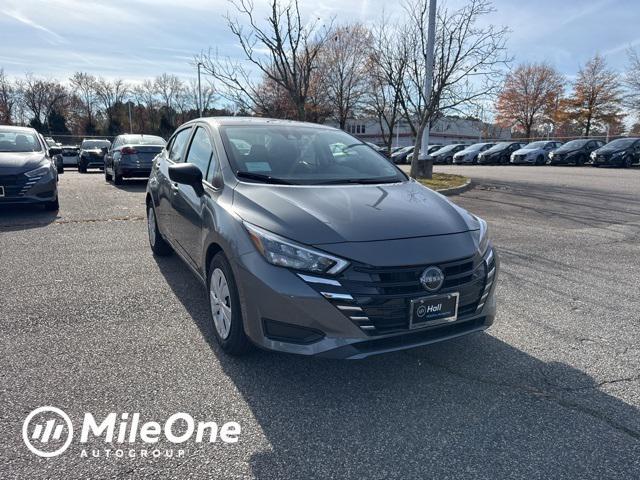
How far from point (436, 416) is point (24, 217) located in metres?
8.44

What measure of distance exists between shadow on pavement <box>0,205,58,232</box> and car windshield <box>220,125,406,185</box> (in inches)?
209

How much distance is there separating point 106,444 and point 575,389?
2.74 metres

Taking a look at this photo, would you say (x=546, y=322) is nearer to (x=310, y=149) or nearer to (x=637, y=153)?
(x=310, y=149)

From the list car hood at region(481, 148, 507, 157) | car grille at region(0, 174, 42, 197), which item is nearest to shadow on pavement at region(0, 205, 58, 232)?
car grille at region(0, 174, 42, 197)

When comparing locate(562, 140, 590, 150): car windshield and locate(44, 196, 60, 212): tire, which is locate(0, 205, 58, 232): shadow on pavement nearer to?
locate(44, 196, 60, 212): tire

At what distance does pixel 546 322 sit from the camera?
397 cm

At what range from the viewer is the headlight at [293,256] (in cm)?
268

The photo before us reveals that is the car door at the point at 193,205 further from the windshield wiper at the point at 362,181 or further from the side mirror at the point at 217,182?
the windshield wiper at the point at 362,181

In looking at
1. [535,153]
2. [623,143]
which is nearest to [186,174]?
[623,143]

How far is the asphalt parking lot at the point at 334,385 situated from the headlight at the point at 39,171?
11.3 ft

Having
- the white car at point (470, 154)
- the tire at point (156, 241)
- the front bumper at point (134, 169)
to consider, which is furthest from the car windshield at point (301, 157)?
the white car at point (470, 154)

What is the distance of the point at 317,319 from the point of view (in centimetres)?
265

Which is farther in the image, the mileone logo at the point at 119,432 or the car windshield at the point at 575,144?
the car windshield at the point at 575,144

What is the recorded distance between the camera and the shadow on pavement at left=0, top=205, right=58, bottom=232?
761cm
